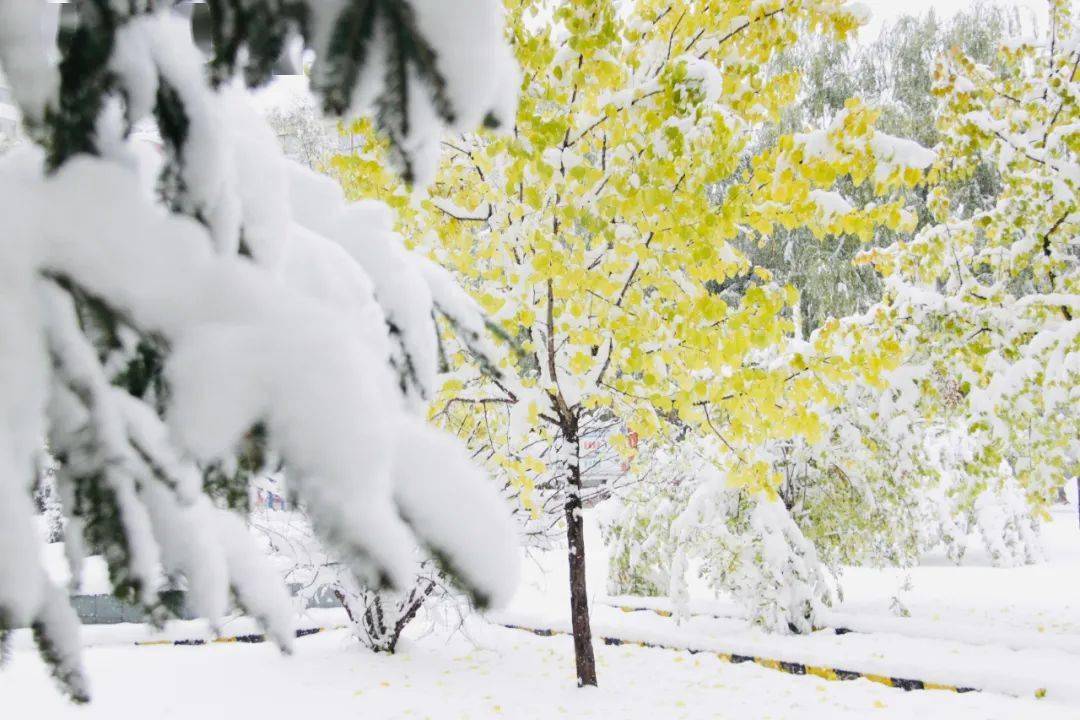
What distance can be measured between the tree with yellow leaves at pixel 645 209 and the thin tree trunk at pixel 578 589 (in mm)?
15

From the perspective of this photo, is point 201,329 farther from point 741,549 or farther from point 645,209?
point 741,549

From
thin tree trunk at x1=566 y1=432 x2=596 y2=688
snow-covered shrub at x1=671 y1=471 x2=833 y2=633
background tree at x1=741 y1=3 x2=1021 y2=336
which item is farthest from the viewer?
background tree at x1=741 y1=3 x2=1021 y2=336

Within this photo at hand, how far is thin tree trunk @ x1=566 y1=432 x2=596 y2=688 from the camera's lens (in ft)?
19.4

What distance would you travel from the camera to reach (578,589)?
5973mm

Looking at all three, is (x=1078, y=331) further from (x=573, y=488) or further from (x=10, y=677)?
(x=10, y=677)

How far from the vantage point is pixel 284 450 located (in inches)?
34.9

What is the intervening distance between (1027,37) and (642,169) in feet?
17.4

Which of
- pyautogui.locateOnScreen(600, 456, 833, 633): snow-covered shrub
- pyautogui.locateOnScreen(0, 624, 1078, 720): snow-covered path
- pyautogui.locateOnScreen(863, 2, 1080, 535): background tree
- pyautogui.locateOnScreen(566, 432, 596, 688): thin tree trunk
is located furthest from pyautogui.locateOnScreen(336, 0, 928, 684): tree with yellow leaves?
pyautogui.locateOnScreen(600, 456, 833, 633): snow-covered shrub

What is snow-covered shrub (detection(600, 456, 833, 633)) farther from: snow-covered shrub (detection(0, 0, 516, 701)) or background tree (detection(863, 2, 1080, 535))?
snow-covered shrub (detection(0, 0, 516, 701))

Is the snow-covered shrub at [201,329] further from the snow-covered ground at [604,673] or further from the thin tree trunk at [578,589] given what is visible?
the thin tree trunk at [578,589]

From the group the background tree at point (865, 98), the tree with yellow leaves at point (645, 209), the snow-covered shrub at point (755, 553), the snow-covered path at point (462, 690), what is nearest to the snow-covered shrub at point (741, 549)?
the snow-covered shrub at point (755, 553)

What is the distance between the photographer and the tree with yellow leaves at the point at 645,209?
4.55 m

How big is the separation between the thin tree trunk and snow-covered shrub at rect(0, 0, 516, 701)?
196 inches

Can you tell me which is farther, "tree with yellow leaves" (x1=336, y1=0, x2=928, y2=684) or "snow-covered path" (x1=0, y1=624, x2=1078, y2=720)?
"snow-covered path" (x1=0, y1=624, x2=1078, y2=720)
